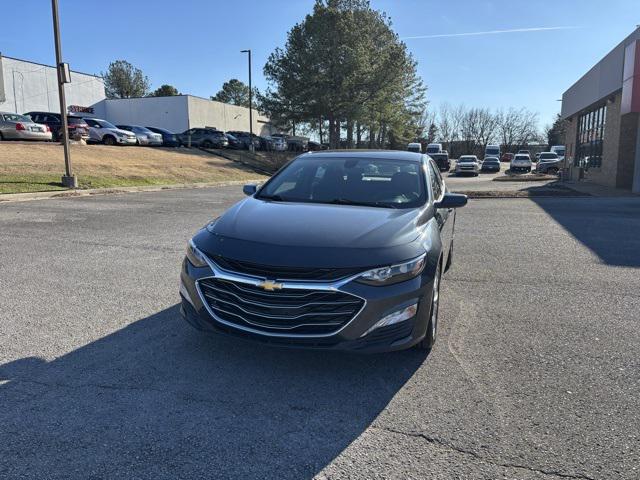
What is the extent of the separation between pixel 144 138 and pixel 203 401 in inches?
1226

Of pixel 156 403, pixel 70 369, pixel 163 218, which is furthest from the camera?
pixel 163 218

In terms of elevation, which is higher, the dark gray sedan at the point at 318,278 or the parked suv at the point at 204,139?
the parked suv at the point at 204,139

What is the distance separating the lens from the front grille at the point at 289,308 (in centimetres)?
313

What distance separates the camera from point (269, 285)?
315 cm

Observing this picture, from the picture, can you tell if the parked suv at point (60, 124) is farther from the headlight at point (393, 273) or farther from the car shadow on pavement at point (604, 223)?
the headlight at point (393, 273)

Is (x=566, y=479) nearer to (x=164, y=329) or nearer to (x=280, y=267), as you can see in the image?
(x=280, y=267)

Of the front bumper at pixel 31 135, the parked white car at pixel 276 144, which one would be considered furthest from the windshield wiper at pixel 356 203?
the parked white car at pixel 276 144

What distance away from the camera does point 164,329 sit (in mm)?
4254

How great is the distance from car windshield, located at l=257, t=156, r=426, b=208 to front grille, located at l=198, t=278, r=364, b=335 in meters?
1.40

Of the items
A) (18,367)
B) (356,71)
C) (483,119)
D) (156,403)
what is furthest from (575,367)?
(483,119)

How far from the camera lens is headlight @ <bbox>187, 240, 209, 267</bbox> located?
3.50 m

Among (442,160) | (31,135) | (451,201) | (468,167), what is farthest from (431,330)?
(442,160)

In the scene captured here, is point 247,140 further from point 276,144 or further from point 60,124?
point 60,124

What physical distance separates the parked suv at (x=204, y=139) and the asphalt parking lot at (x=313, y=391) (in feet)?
103
